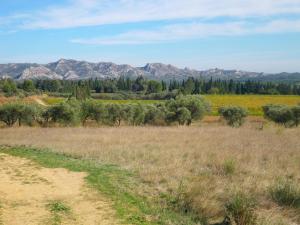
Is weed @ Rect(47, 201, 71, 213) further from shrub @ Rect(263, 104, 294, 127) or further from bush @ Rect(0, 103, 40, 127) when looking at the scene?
shrub @ Rect(263, 104, 294, 127)

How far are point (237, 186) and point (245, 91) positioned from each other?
128 m

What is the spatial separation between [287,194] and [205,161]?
529 centimetres

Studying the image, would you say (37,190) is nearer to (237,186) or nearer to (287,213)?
(237,186)

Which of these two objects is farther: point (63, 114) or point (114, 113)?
point (114, 113)

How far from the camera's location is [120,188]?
12789mm

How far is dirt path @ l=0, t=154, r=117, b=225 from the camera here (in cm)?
994

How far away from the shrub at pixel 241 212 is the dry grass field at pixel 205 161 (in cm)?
33

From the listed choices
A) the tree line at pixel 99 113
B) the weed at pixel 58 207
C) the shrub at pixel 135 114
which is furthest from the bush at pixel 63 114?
the weed at pixel 58 207

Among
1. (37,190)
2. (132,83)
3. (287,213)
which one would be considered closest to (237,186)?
(287,213)

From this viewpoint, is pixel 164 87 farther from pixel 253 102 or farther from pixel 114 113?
pixel 114 113

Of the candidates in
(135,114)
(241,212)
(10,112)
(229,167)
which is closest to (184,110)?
(135,114)

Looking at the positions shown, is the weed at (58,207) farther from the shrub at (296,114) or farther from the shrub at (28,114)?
the shrub at (296,114)

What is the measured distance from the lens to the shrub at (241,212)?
389 inches

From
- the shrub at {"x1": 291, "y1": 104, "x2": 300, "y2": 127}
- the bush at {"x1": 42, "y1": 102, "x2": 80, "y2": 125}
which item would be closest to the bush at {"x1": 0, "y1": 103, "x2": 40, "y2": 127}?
the bush at {"x1": 42, "y1": 102, "x2": 80, "y2": 125}
